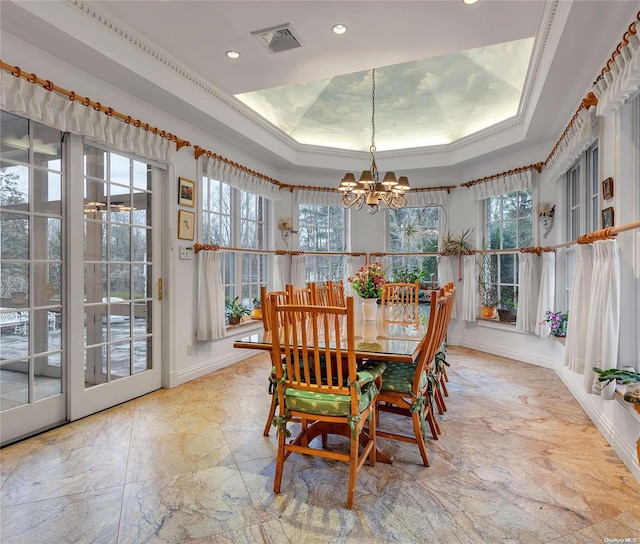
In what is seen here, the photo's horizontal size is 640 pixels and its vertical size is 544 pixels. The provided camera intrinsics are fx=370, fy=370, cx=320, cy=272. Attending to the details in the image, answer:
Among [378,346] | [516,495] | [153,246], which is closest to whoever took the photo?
[516,495]

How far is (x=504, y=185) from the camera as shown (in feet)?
16.0

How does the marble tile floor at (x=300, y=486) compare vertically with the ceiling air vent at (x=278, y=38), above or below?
below

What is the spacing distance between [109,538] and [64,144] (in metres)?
2.59

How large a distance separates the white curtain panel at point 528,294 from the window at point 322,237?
8.50 ft

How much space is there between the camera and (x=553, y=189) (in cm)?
443

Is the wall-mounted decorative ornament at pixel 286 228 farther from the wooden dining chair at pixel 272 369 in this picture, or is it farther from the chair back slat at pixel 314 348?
the chair back slat at pixel 314 348

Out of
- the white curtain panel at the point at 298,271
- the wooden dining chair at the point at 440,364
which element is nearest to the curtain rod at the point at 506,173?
the wooden dining chair at the point at 440,364

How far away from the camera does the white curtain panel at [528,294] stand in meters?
4.46

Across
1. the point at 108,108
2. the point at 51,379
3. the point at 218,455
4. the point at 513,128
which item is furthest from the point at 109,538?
the point at 513,128

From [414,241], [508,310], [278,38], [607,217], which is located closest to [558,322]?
[508,310]

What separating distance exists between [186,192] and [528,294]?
13.5 feet

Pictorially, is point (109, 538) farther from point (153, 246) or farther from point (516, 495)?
point (153, 246)

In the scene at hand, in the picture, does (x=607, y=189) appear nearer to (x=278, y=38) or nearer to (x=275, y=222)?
(x=278, y=38)

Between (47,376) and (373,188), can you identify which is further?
(373,188)
